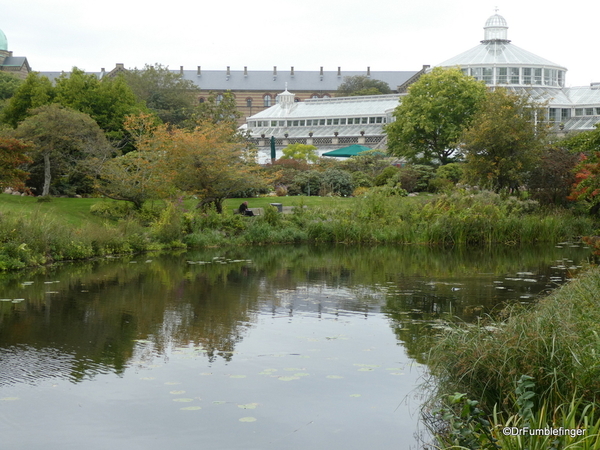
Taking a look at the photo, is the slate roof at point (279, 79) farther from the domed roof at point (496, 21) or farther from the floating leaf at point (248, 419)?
the floating leaf at point (248, 419)

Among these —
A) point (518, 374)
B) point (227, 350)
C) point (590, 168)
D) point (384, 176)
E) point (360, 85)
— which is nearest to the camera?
point (518, 374)

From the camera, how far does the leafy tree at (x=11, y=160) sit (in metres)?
23.0

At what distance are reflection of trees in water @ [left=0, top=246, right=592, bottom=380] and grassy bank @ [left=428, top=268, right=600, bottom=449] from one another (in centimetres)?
252

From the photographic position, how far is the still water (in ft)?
23.4

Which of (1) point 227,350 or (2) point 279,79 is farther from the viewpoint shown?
(2) point 279,79

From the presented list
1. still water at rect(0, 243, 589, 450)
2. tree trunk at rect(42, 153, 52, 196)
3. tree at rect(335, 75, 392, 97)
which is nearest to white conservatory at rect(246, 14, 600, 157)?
tree at rect(335, 75, 392, 97)

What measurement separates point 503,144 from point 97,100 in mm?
18919

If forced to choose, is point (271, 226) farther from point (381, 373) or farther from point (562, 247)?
point (381, 373)

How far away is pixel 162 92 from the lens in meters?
63.4

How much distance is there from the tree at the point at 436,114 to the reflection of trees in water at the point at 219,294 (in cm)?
2048

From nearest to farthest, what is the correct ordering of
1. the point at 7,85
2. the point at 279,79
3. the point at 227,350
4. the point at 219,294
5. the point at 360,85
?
the point at 227,350
the point at 219,294
the point at 7,85
the point at 360,85
the point at 279,79

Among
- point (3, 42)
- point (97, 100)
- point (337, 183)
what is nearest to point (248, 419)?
point (337, 183)

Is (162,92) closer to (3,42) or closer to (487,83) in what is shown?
(487,83)

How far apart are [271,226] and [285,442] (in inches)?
753
